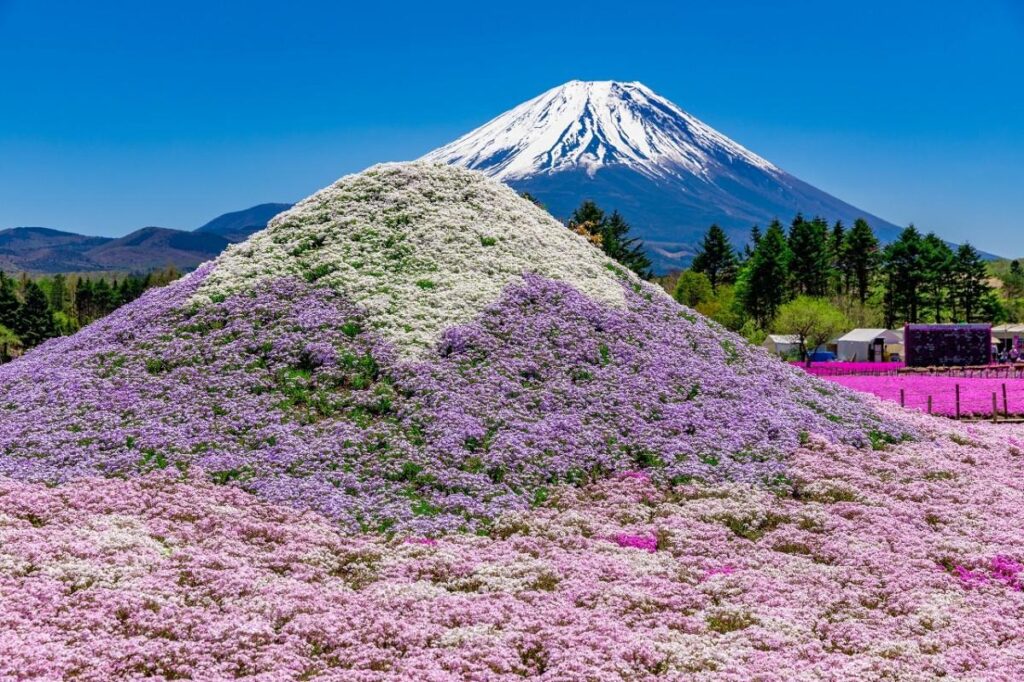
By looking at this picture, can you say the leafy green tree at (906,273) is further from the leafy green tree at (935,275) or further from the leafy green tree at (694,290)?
the leafy green tree at (694,290)

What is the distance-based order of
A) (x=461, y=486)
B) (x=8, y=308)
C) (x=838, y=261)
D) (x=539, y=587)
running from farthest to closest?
(x=838, y=261)
(x=8, y=308)
(x=461, y=486)
(x=539, y=587)

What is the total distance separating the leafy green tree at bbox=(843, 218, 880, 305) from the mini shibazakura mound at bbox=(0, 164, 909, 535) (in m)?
79.5

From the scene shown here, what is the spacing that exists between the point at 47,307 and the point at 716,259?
3360 inches

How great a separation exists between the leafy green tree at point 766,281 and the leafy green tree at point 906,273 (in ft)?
34.2

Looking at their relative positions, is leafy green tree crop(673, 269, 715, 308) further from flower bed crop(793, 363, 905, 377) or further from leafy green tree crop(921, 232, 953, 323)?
flower bed crop(793, 363, 905, 377)

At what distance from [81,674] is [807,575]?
974cm

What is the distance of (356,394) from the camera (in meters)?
17.6

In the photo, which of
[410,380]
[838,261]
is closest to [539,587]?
[410,380]

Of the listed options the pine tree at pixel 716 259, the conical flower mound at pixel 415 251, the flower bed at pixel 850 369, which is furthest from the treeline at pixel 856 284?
the conical flower mound at pixel 415 251

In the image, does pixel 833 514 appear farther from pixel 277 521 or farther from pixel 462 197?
pixel 462 197

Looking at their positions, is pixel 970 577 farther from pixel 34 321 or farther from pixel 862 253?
pixel 34 321

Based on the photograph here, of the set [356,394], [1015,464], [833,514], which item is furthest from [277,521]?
[1015,464]

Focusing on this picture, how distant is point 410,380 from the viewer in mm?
17938

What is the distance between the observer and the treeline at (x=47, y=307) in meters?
98.9
